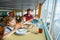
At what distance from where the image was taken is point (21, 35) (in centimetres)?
162

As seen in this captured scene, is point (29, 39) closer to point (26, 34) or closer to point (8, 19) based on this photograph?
point (26, 34)

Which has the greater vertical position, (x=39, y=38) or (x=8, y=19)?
(x=8, y=19)

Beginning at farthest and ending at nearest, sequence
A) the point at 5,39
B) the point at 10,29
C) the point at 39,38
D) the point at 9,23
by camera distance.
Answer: the point at 9,23, the point at 10,29, the point at 39,38, the point at 5,39

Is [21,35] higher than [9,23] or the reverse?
the reverse

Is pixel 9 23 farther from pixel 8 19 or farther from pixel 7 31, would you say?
pixel 7 31

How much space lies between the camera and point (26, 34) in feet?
5.52

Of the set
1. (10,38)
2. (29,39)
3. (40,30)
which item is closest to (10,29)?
(10,38)

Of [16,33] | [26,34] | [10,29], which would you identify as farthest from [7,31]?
[26,34]

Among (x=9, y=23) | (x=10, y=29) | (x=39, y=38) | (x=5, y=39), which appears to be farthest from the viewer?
(x=9, y=23)

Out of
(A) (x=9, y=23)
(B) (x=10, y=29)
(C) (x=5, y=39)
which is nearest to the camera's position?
(C) (x=5, y=39)

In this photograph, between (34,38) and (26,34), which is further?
(26,34)

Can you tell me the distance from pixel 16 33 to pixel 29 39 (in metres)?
0.30

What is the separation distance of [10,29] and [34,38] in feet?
1.14

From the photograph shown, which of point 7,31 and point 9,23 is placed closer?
point 7,31
